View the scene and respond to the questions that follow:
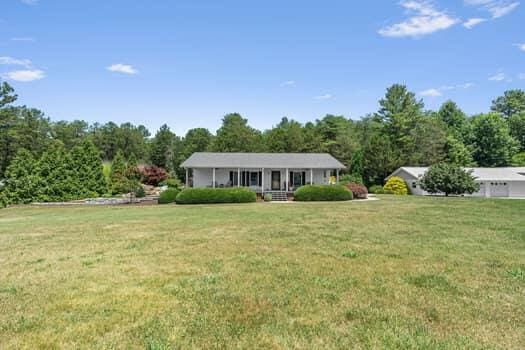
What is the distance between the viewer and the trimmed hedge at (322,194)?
2164cm

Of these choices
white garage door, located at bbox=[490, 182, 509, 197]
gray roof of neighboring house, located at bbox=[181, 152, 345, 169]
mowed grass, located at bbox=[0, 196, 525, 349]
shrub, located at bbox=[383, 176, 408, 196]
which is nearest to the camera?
mowed grass, located at bbox=[0, 196, 525, 349]

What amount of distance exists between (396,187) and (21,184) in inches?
1305

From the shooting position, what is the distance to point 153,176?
121ft

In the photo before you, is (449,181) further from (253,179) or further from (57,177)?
(57,177)

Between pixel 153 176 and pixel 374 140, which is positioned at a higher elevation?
pixel 374 140

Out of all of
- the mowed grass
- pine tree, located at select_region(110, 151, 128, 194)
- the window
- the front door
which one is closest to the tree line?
pine tree, located at select_region(110, 151, 128, 194)

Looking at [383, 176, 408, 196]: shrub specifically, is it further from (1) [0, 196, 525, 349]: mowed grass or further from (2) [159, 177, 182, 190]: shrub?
(1) [0, 196, 525, 349]: mowed grass

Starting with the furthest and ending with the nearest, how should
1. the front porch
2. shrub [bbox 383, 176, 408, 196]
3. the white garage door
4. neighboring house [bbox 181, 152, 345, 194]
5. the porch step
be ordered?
the white garage door < shrub [bbox 383, 176, 408, 196] < the front porch < neighboring house [bbox 181, 152, 345, 194] < the porch step

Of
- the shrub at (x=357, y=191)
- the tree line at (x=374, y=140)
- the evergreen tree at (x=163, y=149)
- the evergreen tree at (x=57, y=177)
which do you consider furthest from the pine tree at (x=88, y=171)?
the shrub at (x=357, y=191)

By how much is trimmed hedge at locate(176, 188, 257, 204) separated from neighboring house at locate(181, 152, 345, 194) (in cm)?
420

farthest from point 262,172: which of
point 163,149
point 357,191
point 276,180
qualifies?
point 163,149

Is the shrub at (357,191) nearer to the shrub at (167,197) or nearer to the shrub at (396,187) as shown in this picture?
the shrub at (396,187)

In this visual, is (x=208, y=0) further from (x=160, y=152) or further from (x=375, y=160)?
(x=160, y=152)

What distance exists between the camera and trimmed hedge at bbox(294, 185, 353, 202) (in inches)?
852
